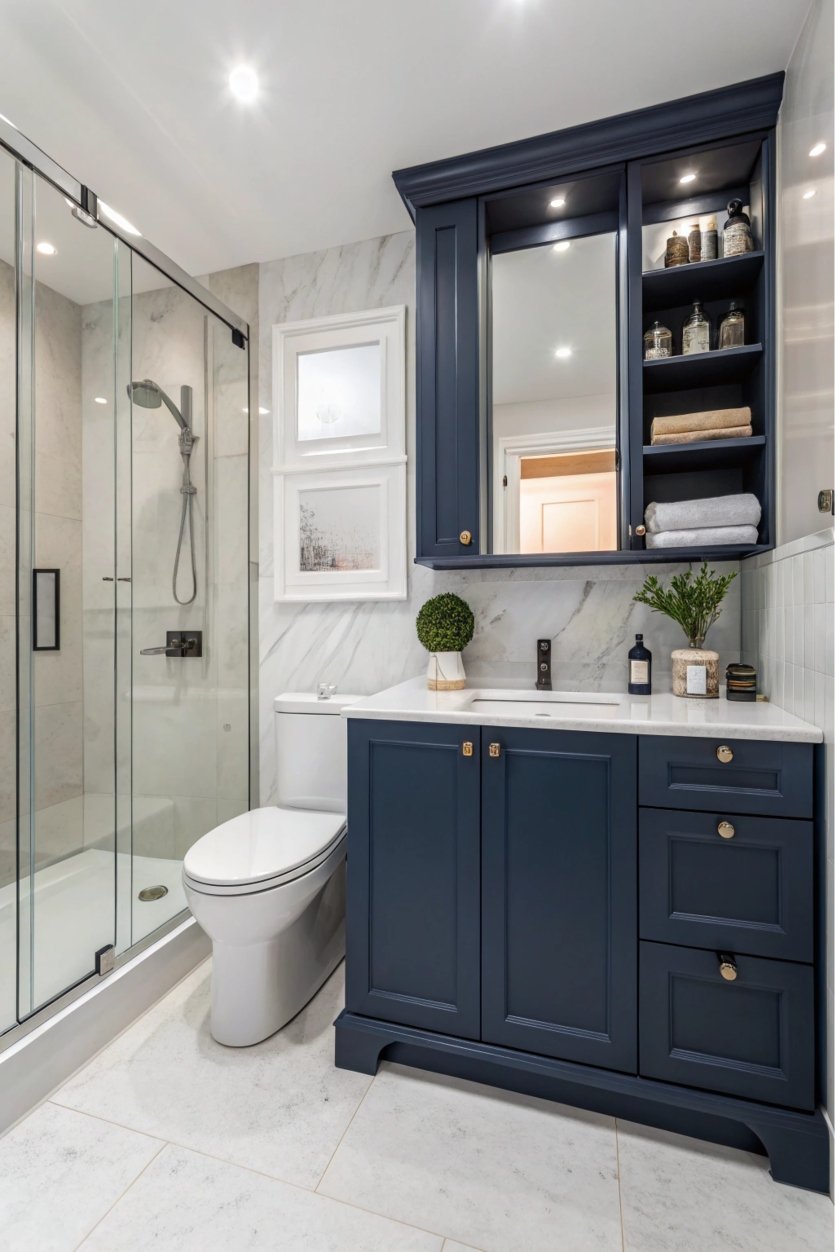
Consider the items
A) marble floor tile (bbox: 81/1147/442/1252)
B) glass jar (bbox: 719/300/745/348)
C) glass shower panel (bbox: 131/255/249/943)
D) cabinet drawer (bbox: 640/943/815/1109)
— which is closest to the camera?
marble floor tile (bbox: 81/1147/442/1252)

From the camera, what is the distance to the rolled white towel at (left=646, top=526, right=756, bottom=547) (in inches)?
61.1

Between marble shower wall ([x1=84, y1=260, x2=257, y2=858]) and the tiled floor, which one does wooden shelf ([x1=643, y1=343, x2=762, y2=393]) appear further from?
the tiled floor

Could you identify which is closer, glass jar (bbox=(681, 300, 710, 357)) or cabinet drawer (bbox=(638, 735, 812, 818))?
cabinet drawer (bbox=(638, 735, 812, 818))

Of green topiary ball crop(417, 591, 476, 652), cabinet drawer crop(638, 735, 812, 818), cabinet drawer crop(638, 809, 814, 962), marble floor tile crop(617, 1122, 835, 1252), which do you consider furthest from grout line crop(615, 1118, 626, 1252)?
green topiary ball crop(417, 591, 476, 652)

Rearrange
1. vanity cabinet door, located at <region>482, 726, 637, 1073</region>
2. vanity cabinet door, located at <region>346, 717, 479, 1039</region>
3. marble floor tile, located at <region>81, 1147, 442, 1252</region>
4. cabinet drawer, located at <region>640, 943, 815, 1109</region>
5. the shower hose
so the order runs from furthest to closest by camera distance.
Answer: the shower hose, vanity cabinet door, located at <region>346, 717, 479, 1039</region>, vanity cabinet door, located at <region>482, 726, 637, 1073</region>, cabinet drawer, located at <region>640, 943, 815, 1109</region>, marble floor tile, located at <region>81, 1147, 442, 1252</region>

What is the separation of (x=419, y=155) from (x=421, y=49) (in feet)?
1.06

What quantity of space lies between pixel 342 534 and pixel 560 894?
1.41 meters

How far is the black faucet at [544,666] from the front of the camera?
1.91 metres

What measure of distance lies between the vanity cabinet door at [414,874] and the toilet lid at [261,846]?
201mm

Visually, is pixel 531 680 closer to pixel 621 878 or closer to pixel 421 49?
pixel 621 878

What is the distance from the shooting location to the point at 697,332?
1657 millimetres

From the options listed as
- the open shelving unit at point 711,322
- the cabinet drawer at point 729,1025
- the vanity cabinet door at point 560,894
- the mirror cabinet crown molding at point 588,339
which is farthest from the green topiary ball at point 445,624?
the cabinet drawer at point 729,1025

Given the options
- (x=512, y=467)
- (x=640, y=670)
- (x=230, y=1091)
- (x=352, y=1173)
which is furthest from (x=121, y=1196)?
(x=512, y=467)

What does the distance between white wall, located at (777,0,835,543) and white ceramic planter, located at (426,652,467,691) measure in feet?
3.14
